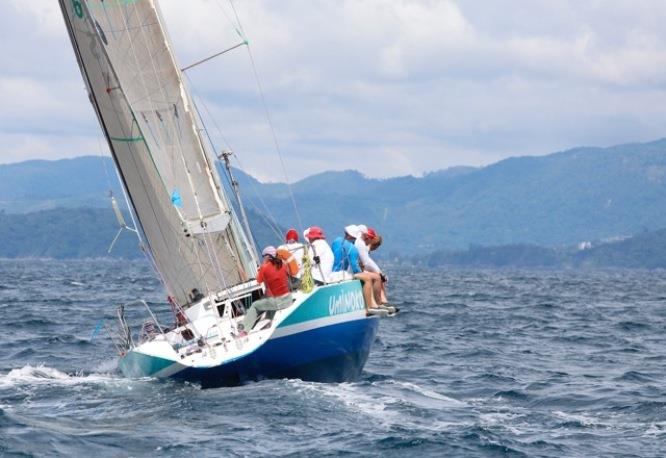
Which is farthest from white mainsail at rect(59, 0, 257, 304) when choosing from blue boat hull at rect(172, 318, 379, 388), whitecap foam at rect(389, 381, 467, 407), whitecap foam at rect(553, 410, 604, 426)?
whitecap foam at rect(553, 410, 604, 426)

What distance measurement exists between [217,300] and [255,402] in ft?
12.8

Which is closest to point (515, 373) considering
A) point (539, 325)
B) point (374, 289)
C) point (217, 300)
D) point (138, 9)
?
point (374, 289)

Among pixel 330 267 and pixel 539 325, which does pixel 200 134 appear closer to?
pixel 330 267

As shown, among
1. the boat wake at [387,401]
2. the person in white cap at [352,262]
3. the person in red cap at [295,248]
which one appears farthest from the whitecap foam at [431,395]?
the person in red cap at [295,248]

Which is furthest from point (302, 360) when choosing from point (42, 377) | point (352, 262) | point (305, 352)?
point (42, 377)

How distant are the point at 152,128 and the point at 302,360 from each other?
15.7 ft

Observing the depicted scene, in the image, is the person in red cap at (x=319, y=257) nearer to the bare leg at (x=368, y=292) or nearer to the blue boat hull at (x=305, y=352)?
the bare leg at (x=368, y=292)

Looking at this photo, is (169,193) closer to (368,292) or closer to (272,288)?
(272,288)

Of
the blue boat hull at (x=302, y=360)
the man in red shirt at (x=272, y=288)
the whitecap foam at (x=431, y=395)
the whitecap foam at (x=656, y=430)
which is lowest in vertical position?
the whitecap foam at (x=656, y=430)

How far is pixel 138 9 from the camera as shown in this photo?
1930cm

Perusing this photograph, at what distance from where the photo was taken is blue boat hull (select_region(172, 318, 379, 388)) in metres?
16.5

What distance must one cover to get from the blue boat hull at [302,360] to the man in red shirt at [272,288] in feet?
2.49

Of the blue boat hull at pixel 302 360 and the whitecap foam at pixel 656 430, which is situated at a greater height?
the blue boat hull at pixel 302 360

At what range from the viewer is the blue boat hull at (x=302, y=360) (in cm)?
1645
